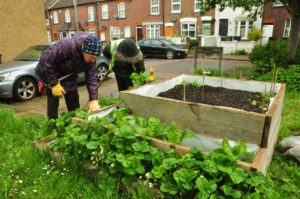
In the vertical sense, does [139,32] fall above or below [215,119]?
above

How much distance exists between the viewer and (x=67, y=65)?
3416 millimetres

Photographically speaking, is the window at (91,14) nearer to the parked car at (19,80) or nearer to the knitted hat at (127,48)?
the parked car at (19,80)

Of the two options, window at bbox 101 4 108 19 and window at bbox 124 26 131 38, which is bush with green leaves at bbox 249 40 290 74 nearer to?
window at bbox 124 26 131 38

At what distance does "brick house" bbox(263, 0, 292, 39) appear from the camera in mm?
22159

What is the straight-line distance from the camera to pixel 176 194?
7.01 feet

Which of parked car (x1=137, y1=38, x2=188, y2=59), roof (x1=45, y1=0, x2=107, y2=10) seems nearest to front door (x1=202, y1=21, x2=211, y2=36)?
parked car (x1=137, y1=38, x2=188, y2=59)

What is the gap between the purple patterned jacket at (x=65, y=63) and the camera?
3.24m

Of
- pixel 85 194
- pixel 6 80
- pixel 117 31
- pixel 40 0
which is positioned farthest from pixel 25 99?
pixel 117 31

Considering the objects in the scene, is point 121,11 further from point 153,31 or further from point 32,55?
point 32,55

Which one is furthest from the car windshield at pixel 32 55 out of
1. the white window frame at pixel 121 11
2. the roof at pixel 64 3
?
the roof at pixel 64 3

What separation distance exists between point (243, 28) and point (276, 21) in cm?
267

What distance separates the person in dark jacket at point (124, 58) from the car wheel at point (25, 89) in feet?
11.1

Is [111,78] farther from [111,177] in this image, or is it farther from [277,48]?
[111,177]

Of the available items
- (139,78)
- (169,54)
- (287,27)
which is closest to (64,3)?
(169,54)
